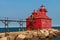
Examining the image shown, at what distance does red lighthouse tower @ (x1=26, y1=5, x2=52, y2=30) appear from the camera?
6314 cm

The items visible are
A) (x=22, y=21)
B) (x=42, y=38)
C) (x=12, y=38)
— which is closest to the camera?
(x=12, y=38)

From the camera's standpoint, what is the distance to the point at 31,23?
63.9 metres

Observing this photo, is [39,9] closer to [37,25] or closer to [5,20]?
[37,25]

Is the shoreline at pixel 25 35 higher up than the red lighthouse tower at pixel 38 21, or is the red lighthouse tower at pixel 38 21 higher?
the red lighthouse tower at pixel 38 21

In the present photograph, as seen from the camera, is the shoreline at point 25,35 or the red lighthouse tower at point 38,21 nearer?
the shoreline at point 25,35

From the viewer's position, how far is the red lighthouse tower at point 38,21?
63.1 meters

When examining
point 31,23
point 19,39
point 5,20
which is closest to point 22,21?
point 31,23

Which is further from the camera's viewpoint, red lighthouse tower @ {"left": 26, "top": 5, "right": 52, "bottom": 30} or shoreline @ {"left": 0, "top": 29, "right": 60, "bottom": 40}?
red lighthouse tower @ {"left": 26, "top": 5, "right": 52, "bottom": 30}

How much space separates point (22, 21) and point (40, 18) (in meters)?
6.19

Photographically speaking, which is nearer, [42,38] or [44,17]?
[42,38]

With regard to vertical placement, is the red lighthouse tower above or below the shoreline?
above

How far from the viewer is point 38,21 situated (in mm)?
63250

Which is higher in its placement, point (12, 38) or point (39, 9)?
point (39, 9)

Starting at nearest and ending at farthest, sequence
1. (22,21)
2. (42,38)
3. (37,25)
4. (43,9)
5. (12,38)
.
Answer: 1. (12,38)
2. (42,38)
3. (22,21)
4. (37,25)
5. (43,9)
